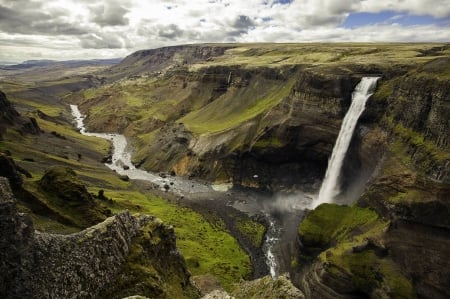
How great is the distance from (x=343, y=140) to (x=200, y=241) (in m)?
41.4

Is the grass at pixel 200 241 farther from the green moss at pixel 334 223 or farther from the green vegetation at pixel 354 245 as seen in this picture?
the green vegetation at pixel 354 245

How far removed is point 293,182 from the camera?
105m

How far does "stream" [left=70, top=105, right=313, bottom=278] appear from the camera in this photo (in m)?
71.1

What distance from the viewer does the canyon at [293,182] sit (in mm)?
41000

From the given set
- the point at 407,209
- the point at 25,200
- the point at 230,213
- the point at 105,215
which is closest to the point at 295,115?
the point at 230,213

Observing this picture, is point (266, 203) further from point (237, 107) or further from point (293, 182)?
point (237, 107)

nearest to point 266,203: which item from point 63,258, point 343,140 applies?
point 343,140

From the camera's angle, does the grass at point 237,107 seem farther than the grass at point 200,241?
Yes

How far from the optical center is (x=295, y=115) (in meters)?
110


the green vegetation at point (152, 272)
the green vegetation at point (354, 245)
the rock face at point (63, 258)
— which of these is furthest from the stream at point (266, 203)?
the rock face at point (63, 258)

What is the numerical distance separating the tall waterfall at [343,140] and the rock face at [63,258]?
6763cm

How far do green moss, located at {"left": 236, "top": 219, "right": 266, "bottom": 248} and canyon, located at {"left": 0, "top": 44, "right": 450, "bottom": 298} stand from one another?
0.23m

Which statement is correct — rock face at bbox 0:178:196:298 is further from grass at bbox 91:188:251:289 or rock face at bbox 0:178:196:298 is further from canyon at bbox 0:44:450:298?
grass at bbox 91:188:251:289

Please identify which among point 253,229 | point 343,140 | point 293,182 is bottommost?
point 253,229
